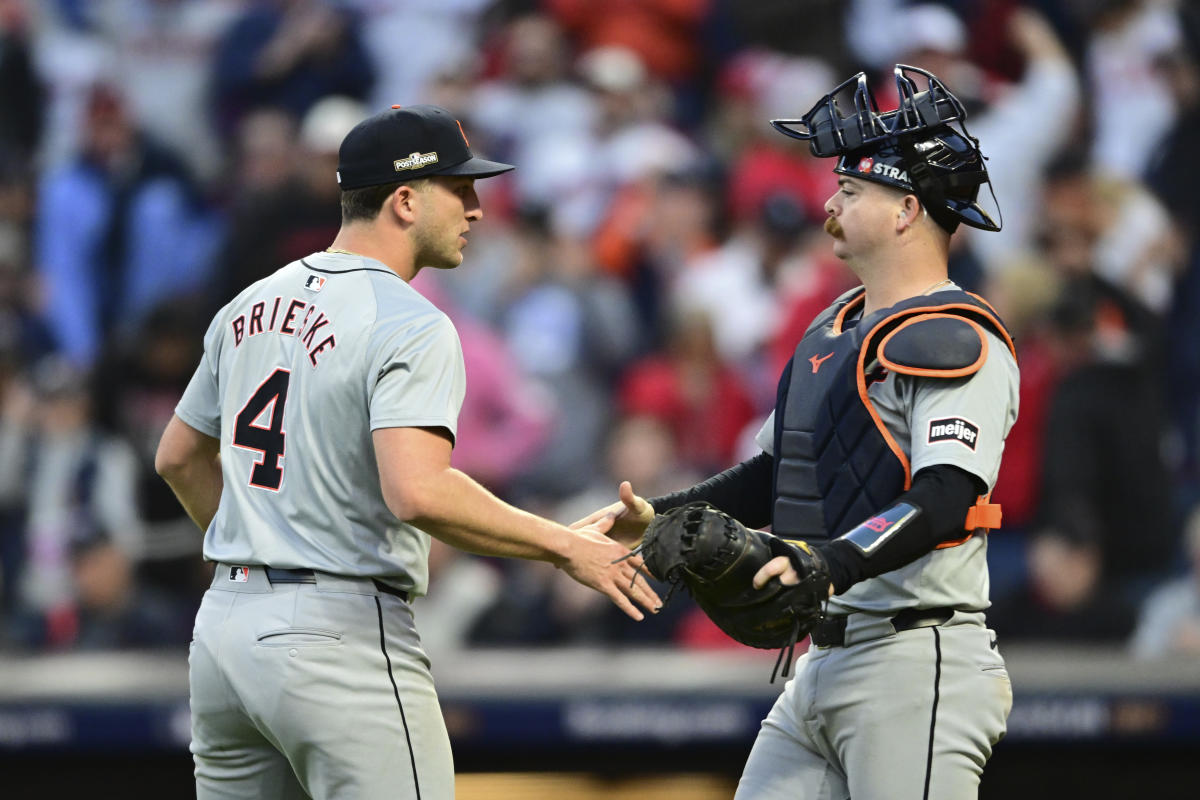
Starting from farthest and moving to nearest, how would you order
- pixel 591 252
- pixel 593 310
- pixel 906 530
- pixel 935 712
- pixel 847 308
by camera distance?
pixel 591 252 < pixel 593 310 < pixel 847 308 < pixel 935 712 < pixel 906 530

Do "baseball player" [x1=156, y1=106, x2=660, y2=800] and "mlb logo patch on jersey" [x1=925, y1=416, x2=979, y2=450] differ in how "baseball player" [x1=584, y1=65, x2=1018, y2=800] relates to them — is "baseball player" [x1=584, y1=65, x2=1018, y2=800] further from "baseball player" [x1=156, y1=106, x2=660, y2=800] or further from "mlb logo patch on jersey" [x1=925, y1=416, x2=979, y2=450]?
"baseball player" [x1=156, y1=106, x2=660, y2=800]

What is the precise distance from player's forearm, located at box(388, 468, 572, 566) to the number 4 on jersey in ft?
1.03

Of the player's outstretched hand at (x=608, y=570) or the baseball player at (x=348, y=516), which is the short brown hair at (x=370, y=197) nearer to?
the baseball player at (x=348, y=516)

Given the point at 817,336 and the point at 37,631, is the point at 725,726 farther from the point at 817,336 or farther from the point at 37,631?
the point at 37,631

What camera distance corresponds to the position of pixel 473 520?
2.86 m

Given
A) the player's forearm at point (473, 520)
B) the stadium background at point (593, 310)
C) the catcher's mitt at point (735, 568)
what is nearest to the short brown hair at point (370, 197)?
the player's forearm at point (473, 520)

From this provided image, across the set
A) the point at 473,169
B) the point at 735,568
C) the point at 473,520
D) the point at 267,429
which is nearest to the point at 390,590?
the point at 473,520

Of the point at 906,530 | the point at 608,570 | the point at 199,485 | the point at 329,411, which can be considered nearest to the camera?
the point at 906,530

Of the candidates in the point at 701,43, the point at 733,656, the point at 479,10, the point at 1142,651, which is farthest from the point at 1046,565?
the point at 479,10

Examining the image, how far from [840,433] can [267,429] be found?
44.1 inches

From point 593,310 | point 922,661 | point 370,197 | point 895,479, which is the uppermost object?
point 593,310

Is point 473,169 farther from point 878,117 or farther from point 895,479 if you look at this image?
point 895,479

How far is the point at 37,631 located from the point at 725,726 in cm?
325

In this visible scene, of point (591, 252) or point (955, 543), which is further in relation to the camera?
point (591, 252)
